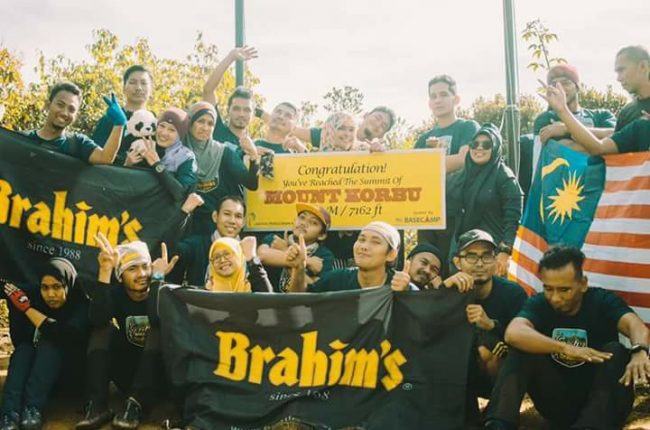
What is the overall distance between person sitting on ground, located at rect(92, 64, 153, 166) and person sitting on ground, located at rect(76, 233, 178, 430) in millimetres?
1345

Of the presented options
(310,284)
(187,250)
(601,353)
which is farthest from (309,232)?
(601,353)

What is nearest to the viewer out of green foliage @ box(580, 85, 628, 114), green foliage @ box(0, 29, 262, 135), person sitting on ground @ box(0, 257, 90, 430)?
person sitting on ground @ box(0, 257, 90, 430)

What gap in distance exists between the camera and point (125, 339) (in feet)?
20.4

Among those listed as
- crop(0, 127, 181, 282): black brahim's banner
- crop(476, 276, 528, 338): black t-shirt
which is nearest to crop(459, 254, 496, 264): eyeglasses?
crop(476, 276, 528, 338): black t-shirt

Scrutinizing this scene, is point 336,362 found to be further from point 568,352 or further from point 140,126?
point 140,126

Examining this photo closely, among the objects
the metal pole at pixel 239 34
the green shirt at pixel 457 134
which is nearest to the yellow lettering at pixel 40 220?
the metal pole at pixel 239 34

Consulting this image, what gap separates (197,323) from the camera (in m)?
5.88

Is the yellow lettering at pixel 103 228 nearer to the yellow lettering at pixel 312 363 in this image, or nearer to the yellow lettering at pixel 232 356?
the yellow lettering at pixel 232 356

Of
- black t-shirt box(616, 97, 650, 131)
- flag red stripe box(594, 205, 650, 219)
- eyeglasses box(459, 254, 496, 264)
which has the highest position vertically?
black t-shirt box(616, 97, 650, 131)

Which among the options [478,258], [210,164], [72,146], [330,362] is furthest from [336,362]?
[72,146]

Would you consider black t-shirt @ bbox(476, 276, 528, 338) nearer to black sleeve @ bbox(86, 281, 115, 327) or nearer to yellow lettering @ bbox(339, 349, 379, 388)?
yellow lettering @ bbox(339, 349, 379, 388)

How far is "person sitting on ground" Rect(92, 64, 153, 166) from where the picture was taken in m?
7.41

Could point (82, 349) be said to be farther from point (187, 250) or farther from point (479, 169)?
point (479, 169)

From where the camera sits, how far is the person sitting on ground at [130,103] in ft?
24.3
